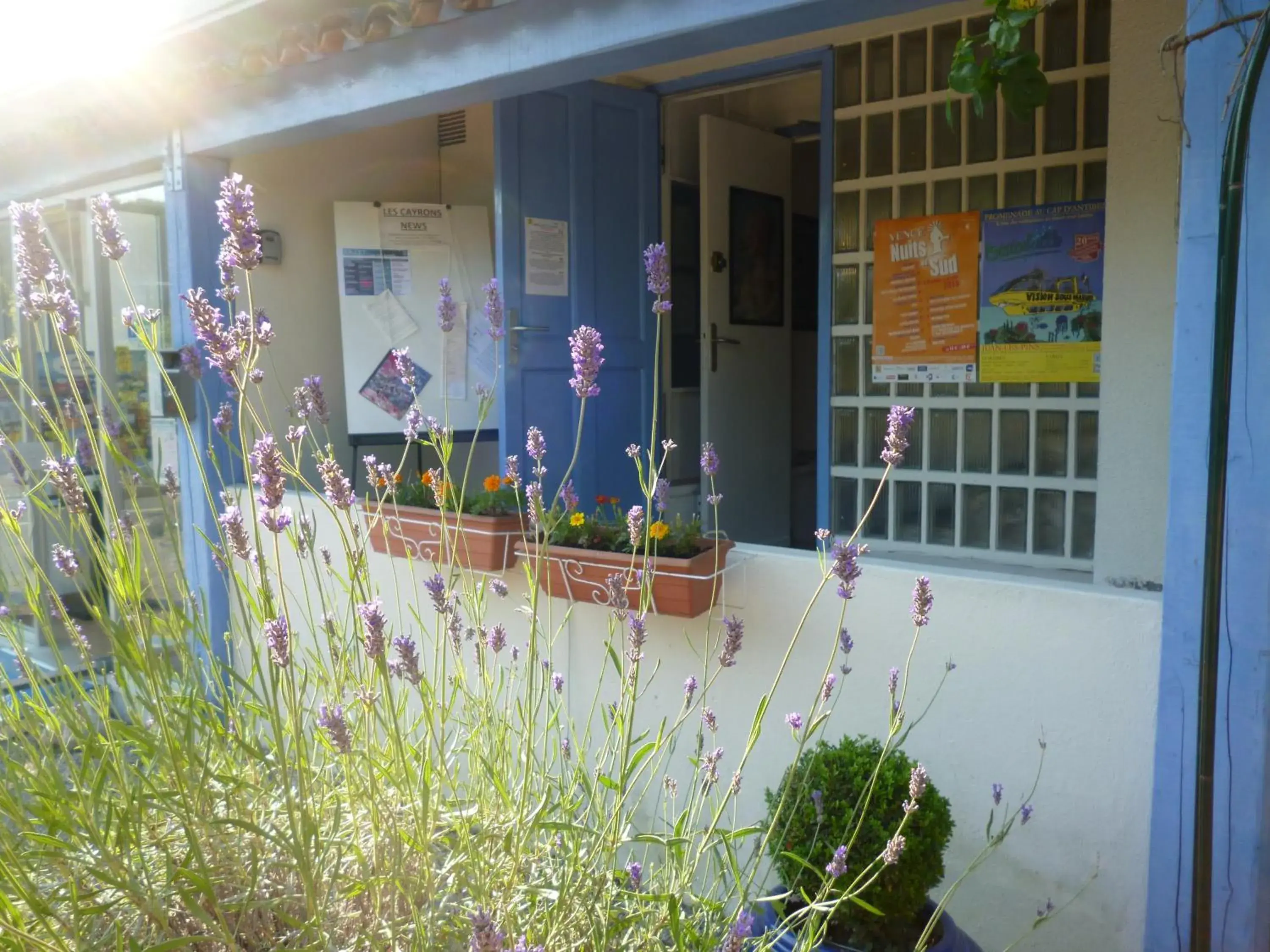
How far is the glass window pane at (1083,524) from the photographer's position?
381 cm

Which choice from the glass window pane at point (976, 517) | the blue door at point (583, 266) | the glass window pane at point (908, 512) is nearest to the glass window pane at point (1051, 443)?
the glass window pane at point (976, 517)

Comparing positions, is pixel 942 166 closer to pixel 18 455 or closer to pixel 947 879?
pixel 947 879

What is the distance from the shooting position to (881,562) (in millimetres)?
2900

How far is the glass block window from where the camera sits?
3.74m

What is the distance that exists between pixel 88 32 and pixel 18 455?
3320 millimetres

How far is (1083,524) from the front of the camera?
382 centimetres

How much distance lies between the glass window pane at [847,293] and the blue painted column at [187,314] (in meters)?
2.59

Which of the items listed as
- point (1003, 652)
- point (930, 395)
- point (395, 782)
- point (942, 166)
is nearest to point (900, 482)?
point (930, 395)

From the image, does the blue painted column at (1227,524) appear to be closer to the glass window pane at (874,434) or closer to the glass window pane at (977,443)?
the glass window pane at (977,443)

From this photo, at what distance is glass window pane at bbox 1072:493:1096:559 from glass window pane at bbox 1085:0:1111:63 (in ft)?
4.86

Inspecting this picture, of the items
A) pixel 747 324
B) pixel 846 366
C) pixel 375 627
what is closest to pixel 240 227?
pixel 375 627

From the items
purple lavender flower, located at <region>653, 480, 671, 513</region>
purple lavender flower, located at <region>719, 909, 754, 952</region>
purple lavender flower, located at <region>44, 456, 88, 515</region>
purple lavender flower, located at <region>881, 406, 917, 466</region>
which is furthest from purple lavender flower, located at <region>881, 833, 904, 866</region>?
purple lavender flower, located at <region>44, 456, 88, 515</region>

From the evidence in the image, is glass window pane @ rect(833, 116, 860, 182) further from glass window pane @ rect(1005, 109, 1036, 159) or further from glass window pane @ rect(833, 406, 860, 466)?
glass window pane @ rect(833, 406, 860, 466)

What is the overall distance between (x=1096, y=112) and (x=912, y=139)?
67 centimetres
